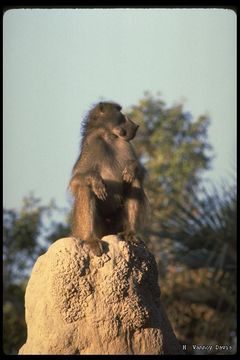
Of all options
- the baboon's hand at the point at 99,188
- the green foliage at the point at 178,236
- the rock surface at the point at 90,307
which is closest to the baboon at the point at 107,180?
the baboon's hand at the point at 99,188

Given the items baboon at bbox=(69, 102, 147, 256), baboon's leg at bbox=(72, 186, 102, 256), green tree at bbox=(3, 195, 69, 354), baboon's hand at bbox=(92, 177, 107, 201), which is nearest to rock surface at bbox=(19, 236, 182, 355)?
baboon at bbox=(69, 102, 147, 256)

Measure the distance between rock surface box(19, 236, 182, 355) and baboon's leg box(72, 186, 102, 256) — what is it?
57 cm

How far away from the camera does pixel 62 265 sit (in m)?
9.72

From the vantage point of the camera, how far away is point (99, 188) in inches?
415

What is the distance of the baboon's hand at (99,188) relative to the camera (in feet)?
34.6

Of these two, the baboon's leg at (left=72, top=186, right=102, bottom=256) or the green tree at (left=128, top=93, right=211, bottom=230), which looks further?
the green tree at (left=128, top=93, right=211, bottom=230)

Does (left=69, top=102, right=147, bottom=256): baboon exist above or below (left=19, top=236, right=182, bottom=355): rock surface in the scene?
above

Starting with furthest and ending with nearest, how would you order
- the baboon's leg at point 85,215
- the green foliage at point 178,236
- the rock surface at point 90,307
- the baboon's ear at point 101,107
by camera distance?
the green foliage at point 178,236, the baboon's ear at point 101,107, the baboon's leg at point 85,215, the rock surface at point 90,307

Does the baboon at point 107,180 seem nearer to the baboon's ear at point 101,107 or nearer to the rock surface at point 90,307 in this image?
the baboon's ear at point 101,107

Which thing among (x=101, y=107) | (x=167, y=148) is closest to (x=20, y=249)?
(x=167, y=148)

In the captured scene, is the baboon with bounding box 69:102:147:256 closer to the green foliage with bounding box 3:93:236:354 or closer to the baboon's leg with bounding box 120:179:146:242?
the baboon's leg with bounding box 120:179:146:242

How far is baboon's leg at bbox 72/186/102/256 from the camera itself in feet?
34.4
